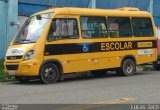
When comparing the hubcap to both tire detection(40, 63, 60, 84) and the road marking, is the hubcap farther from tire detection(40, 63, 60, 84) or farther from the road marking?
the road marking

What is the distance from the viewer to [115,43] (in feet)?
62.2

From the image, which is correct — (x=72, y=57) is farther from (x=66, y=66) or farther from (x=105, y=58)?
(x=105, y=58)

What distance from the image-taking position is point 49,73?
1666cm

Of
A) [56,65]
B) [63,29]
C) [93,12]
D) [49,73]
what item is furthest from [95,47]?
[49,73]

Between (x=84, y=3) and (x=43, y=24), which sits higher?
(x=84, y=3)

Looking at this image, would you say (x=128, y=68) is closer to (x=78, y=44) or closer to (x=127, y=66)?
(x=127, y=66)

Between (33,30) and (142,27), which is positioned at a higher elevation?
(142,27)

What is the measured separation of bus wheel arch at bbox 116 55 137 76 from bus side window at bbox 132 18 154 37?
107cm

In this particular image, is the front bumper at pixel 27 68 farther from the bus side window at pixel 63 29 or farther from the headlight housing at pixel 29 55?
the bus side window at pixel 63 29

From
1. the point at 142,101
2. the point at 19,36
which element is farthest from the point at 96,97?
the point at 19,36

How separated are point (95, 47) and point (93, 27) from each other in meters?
0.81

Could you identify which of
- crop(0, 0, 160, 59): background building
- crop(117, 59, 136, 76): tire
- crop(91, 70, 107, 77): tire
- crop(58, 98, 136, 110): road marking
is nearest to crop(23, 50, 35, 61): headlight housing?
crop(91, 70, 107, 77): tire

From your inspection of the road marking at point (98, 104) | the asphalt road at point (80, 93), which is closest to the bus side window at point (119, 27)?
the asphalt road at point (80, 93)

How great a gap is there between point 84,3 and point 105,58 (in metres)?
8.84
